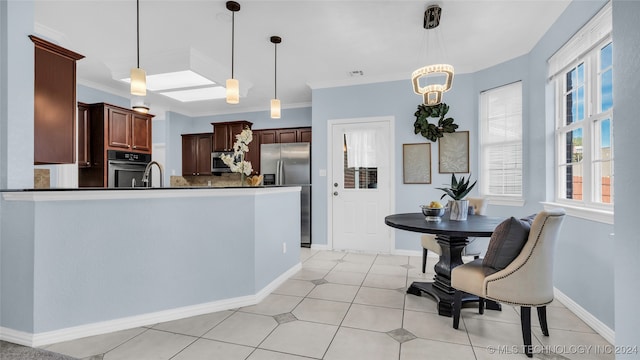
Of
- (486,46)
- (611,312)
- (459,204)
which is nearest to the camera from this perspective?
(611,312)

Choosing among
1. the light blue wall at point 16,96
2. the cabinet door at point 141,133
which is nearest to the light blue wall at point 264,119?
the cabinet door at point 141,133

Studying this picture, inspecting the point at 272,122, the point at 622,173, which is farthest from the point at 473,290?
the point at 272,122

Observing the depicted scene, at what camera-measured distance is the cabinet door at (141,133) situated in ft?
15.2

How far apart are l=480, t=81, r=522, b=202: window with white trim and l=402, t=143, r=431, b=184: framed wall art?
2.30ft

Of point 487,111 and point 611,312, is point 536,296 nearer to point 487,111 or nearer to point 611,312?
point 611,312

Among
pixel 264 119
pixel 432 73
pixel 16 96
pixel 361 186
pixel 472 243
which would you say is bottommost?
pixel 472 243

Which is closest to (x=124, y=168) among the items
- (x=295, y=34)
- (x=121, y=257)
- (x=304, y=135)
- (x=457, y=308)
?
(x=121, y=257)

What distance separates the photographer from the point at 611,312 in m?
2.00

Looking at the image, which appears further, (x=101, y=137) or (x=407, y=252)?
A: (x=407, y=252)

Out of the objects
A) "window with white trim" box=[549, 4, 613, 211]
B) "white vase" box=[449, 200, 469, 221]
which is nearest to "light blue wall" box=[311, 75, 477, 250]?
"window with white trim" box=[549, 4, 613, 211]

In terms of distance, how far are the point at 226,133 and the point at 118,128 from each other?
1974mm

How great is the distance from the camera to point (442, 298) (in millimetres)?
2418

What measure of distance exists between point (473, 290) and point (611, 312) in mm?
943

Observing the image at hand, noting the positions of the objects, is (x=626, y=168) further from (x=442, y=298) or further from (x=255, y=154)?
(x=255, y=154)
